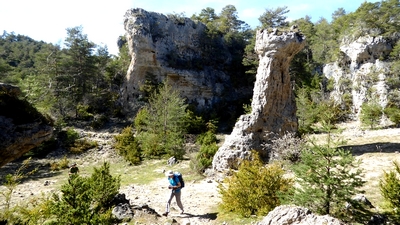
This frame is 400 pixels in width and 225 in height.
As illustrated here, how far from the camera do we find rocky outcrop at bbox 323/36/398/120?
29.8 metres

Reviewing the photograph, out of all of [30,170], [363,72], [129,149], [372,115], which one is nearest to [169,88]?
[129,149]

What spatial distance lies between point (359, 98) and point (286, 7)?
1496 cm

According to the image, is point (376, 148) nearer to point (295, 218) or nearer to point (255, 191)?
point (255, 191)

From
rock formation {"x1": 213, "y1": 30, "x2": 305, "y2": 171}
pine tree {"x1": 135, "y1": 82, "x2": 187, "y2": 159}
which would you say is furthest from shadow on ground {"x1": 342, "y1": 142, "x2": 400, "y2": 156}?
pine tree {"x1": 135, "y1": 82, "x2": 187, "y2": 159}

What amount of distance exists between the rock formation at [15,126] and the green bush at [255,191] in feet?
19.1

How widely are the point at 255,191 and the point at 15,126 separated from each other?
655 cm

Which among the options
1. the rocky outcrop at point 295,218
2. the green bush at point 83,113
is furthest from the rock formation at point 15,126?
the green bush at point 83,113

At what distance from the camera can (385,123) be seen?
25953 millimetres

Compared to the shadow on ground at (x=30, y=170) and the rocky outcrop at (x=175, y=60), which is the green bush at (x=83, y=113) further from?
the shadow on ground at (x=30, y=170)

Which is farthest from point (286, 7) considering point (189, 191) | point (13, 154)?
point (13, 154)

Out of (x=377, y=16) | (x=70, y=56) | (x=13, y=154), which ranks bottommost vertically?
(x=13, y=154)

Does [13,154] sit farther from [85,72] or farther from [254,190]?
[85,72]

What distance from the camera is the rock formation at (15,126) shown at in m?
4.39

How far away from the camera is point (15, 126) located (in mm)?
4543
